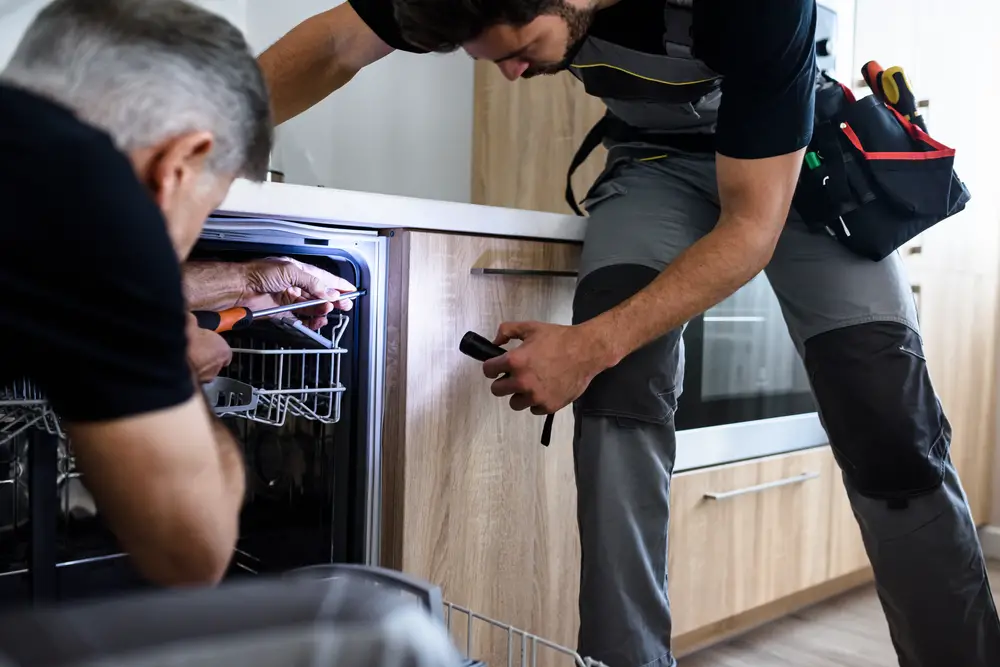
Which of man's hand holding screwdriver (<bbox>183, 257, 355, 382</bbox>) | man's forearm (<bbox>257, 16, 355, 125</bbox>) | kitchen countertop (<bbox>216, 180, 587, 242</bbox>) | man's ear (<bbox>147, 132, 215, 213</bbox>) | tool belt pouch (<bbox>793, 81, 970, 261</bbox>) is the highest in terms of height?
man's forearm (<bbox>257, 16, 355, 125</bbox>)

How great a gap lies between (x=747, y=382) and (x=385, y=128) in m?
0.90

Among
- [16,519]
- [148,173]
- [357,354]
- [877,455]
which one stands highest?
[148,173]

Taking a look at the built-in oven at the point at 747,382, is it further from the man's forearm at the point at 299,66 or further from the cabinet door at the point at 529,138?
the man's forearm at the point at 299,66

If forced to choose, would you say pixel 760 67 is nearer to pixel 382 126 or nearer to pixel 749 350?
pixel 749 350

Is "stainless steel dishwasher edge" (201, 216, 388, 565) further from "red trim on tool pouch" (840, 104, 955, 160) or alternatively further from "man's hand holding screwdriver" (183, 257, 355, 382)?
"red trim on tool pouch" (840, 104, 955, 160)

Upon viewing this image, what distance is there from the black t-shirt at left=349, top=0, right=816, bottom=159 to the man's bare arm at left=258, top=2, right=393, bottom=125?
387 mm

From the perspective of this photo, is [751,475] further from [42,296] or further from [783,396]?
[42,296]

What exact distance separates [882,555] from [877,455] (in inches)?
5.5

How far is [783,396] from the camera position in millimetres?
1762

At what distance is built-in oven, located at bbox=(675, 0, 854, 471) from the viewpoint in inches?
61.2

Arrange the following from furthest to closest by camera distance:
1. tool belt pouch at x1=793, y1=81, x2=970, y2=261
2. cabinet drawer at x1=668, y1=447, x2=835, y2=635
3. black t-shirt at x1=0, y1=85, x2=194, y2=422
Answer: cabinet drawer at x1=668, y1=447, x2=835, y2=635 → tool belt pouch at x1=793, y1=81, x2=970, y2=261 → black t-shirt at x1=0, y1=85, x2=194, y2=422

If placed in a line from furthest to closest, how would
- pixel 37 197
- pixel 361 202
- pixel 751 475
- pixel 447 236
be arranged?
pixel 751 475 → pixel 447 236 → pixel 361 202 → pixel 37 197

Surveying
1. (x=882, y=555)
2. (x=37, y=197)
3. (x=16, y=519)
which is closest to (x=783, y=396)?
(x=882, y=555)

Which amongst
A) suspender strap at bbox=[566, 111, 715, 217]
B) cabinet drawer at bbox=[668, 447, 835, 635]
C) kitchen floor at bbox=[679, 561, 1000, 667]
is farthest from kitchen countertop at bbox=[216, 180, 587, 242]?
kitchen floor at bbox=[679, 561, 1000, 667]
